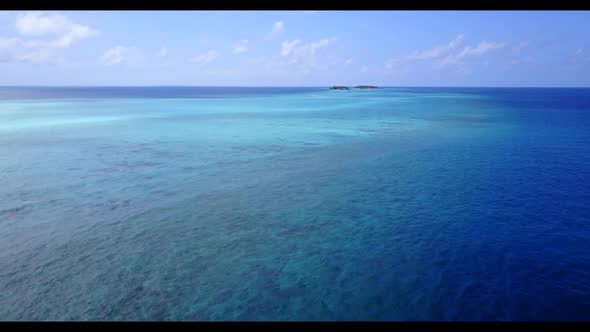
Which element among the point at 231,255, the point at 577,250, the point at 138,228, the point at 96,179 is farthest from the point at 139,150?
the point at 577,250

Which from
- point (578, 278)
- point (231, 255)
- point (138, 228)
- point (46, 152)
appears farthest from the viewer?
point (46, 152)

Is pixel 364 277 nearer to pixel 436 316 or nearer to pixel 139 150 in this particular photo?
pixel 436 316

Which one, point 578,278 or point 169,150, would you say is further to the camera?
point 169,150
